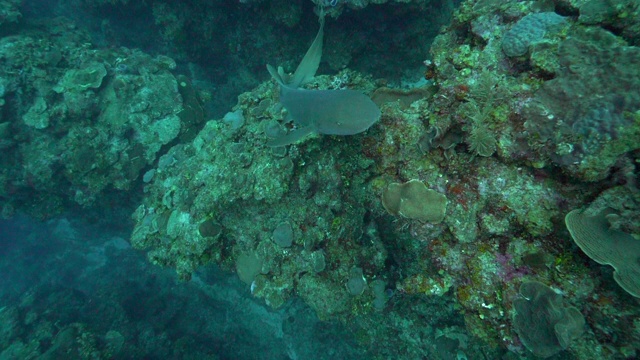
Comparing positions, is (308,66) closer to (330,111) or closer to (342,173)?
(330,111)

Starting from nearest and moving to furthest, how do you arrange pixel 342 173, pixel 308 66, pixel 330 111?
pixel 330 111 < pixel 308 66 < pixel 342 173

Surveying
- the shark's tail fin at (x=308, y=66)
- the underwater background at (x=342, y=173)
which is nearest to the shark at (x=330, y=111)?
the underwater background at (x=342, y=173)

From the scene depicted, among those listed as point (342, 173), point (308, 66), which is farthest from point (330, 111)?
point (342, 173)

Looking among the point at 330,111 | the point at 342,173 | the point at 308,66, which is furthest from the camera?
the point at 342,173

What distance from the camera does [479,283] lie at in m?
3.40

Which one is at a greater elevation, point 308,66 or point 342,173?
point 308,66

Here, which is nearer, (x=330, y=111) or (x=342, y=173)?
(x=330, y=111)

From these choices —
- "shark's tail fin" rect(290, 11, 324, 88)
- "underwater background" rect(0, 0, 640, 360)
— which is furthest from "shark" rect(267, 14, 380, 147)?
"shark's tail fin" rect(290, 11, 324, 88)

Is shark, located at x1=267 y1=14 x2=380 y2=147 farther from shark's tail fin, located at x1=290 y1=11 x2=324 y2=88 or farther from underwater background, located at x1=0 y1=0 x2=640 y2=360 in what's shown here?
shark's tail fin, located at x1=290 y1=11 x2=324 y2=88

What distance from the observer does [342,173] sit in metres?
4.94

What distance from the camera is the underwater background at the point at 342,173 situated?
2.90 m

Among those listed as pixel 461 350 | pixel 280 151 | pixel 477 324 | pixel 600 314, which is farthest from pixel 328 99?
pixel 461 350

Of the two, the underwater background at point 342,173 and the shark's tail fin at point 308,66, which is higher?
the shark's tail fin at point 308,66

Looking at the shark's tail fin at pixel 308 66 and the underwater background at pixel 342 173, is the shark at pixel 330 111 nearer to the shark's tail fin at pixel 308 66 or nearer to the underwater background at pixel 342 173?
the underwater background at pixel 342 173
